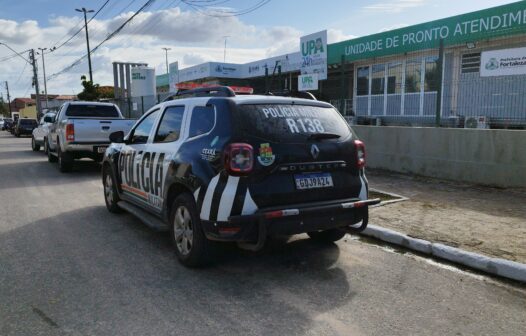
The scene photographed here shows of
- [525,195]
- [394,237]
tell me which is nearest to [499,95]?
[525,195]

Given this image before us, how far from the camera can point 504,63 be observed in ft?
30.2

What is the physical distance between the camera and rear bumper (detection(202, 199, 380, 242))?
414 centimetres

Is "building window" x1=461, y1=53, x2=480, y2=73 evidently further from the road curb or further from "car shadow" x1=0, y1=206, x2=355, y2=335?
"car shadow" x1=0, y1=206, x2=355, y2=335

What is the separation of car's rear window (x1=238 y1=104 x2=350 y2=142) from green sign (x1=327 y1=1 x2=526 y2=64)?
27.0 feet

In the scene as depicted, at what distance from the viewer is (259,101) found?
4.62 m

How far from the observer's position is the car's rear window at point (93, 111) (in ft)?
43.5

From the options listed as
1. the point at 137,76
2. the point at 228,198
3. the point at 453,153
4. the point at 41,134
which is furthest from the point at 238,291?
the point at 137,76

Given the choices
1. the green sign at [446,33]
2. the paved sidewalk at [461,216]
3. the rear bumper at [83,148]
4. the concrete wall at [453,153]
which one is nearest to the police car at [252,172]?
the paved sidewalk at [461,216]

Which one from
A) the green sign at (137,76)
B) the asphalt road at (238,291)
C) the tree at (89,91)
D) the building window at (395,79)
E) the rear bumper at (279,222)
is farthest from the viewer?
the tree at (89,91)

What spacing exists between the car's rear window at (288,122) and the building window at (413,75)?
21.6 feet

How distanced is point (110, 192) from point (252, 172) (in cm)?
401

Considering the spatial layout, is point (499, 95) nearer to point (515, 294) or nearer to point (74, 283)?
point (515, 294)

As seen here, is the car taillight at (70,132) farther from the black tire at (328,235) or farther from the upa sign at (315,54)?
the black tire at (328,235)

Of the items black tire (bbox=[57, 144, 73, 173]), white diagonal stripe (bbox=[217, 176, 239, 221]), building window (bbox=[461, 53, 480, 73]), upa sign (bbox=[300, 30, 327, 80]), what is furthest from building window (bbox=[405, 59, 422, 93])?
black tire (bbox=[57, 144, 73, 173])
